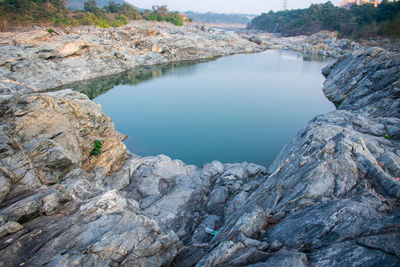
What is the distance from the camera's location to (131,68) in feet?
175

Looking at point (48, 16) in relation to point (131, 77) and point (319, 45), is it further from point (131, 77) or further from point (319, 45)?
point (319, 45)

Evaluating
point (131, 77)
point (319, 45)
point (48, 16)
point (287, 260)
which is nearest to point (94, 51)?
point (131, 77)

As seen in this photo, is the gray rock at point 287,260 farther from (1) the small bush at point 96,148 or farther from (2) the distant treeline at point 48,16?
(2) the distant treeline at point 48,16

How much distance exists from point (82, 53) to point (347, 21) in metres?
88.7

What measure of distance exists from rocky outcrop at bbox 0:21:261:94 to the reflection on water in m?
1.93

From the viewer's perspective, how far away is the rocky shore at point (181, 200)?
6.46 metres

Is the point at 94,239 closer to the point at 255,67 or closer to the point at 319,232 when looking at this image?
the point at 319,232

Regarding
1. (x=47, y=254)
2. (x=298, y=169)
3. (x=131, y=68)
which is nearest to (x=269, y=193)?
(x=298, y=169)

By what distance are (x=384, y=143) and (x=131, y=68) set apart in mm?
50271

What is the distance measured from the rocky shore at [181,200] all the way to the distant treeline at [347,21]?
6206 centimetres

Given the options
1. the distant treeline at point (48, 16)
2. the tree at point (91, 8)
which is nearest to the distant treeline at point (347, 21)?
the distant treeline at point (48, 16)

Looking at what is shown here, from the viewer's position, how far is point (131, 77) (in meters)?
47.5

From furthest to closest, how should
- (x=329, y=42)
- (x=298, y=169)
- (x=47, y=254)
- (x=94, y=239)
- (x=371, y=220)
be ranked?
(x=329, y=42) → (x=298, y=169) → (x=94, y=239) → (x=47, y=254) → (x=371, y=220)

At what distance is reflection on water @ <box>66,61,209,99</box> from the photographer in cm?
3934
